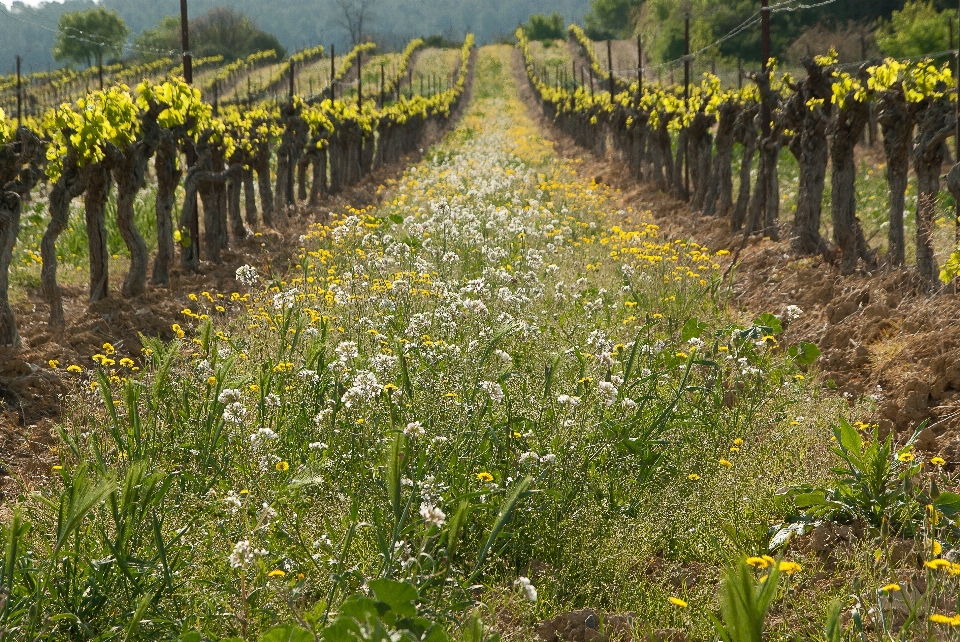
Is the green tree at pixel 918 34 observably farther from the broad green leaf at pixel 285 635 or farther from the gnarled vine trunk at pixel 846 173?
the broad green leaf at pixel 285 635

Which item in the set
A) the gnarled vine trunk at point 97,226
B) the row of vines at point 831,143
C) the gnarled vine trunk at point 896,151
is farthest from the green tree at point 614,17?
the gnarled vine trunk at point 97,226

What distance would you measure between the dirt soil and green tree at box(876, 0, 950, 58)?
29.0m

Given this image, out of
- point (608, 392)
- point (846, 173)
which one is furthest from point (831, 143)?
point (608, 392)

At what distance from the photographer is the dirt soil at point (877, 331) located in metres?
5.76

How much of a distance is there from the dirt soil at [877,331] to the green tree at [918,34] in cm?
2896

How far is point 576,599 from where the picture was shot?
3686mm

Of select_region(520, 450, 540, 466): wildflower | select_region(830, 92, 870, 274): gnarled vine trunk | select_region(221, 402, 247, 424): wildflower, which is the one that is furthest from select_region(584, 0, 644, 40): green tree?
select_region(221, 402, 247, 424): wildflower

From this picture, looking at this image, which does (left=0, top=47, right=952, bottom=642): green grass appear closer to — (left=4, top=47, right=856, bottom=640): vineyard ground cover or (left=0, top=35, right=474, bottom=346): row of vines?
(left=4, top=47, right=856, bottom=640): vineyard ground cover

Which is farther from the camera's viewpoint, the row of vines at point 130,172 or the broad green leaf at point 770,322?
the row of vines at point 130,172

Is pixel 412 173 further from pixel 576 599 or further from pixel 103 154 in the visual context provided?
pixel 576 599

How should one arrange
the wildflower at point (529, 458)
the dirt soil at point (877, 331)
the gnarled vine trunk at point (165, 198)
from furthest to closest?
1. the gnarled vine trunk at point (165, 198)
2. the dirt soil at point (877, 331)
3. the wildflower at point (529, 458)

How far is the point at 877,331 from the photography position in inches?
287

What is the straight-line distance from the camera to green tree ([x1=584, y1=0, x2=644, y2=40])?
320ft

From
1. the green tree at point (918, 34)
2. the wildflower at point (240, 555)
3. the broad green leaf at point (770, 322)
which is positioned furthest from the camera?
the green tree at point (918, 34)
